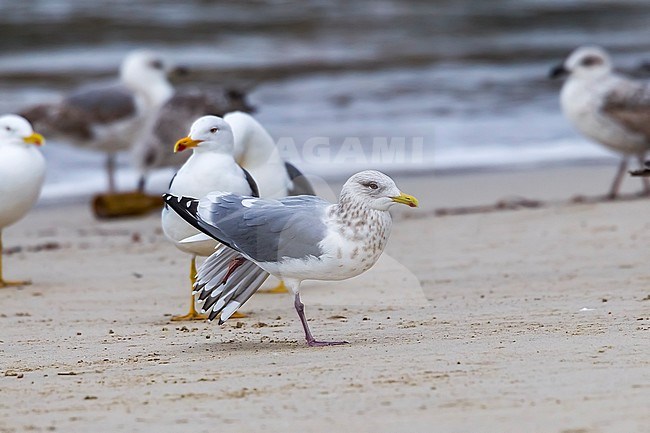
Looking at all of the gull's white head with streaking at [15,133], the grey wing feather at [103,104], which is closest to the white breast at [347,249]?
the gull's white head with streaking at [15,133]

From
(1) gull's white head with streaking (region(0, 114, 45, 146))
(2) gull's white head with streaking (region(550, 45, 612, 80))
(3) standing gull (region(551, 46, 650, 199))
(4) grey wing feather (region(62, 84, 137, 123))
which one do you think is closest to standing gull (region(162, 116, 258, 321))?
(1) gull's white head with streaking (region(0, 114, 45, 146))

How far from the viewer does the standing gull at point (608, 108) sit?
29.8 feet

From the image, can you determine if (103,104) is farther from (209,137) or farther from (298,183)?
(209,137)

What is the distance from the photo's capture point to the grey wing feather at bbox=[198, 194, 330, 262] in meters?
4.38

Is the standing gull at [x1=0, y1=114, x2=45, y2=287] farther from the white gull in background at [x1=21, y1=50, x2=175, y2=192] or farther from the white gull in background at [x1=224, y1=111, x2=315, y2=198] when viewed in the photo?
the white gull in background at [x1=21, y1=50, x2=175, y2=192]

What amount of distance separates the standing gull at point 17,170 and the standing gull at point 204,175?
145 cm

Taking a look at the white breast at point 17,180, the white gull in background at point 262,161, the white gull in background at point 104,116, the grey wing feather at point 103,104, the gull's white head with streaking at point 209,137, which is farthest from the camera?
the grey wing feather at point 103,104

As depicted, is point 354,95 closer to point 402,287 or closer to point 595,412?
point 402,287

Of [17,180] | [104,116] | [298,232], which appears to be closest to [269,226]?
[298,232]

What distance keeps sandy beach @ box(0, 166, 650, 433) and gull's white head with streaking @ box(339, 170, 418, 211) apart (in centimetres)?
A: 49

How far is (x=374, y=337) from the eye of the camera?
4547 millimetres

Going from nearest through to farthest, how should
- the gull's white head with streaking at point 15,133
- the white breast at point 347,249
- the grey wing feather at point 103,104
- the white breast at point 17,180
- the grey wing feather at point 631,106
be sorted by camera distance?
the white breast at point 347,249, the white breast at point 17,180, the gull's white head with streaking at point 15,133, the grey wing feather at point 631,106, the grey wing feather at point 103,104

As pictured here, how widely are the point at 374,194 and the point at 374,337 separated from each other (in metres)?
0.55

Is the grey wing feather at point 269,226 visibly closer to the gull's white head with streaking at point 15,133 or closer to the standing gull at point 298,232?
the standing gull at point 298,232
